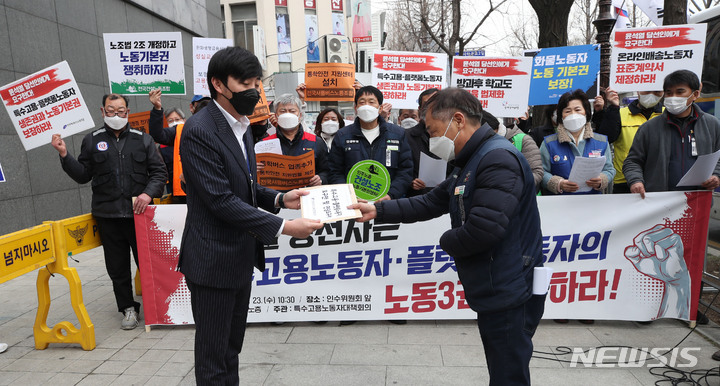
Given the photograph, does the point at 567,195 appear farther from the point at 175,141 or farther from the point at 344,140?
the point at 175,141

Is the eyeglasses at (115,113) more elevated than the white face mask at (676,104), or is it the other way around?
the eyeglasses at (115,113)

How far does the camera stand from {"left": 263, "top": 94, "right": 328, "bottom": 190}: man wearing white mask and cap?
15.3 ft

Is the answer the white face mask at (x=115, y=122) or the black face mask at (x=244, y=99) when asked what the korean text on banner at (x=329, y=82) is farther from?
the black face mask at (x=244, y=99)

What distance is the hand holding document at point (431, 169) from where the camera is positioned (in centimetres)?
452

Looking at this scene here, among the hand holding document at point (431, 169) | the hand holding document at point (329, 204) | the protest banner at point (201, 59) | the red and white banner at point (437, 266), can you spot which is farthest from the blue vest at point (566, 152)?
the protest banner at point (201, 59)

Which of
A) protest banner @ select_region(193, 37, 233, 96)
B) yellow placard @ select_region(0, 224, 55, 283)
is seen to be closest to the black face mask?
yellow placard @ select_region(0, 224, 55, 283)

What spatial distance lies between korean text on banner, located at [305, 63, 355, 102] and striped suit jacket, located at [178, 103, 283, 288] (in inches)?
143

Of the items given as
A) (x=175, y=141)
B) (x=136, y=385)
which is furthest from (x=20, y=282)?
(x=136, y=385)

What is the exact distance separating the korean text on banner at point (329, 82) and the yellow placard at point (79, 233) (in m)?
2.84

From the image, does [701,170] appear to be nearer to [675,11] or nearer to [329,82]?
[329,82]

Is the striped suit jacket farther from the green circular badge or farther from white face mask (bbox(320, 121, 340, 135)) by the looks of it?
white face mask (bbox(320, 121, 340, 135))

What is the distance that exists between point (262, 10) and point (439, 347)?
28.1 m

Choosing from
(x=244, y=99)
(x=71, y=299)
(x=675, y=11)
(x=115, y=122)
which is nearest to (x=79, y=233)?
(x=71, y=299)

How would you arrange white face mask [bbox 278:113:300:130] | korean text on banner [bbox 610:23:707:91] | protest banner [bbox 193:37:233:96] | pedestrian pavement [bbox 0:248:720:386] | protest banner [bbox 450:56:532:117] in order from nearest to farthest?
pedestrian pavement [bbox 0:248:720:386] → white face mask [bbox 278:113:300:130] → korean text on banner [bbox 610:23:707:91] → protest banner [bbox 450:56:532:117] → protest banner [bbox 193:37:233:96]
